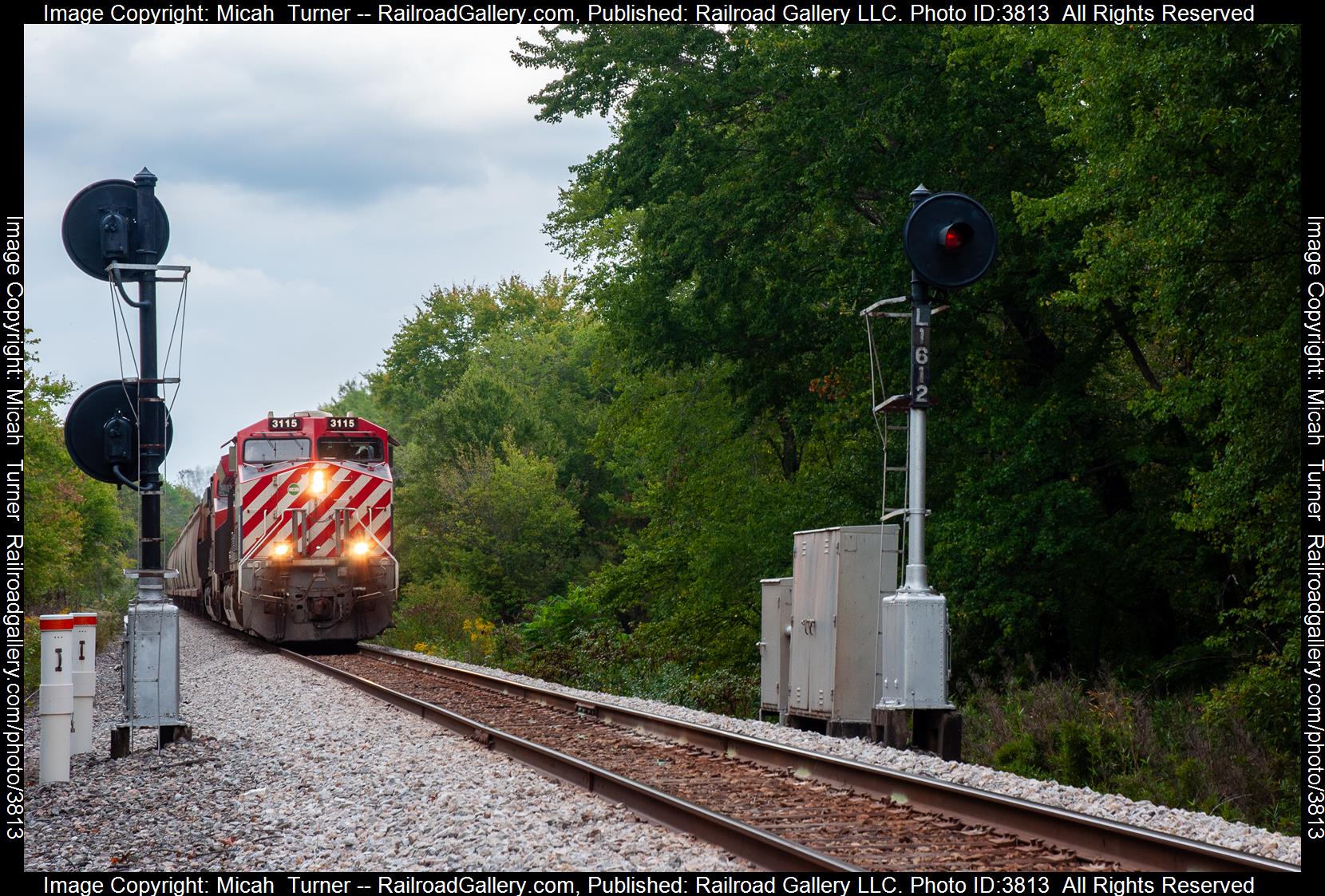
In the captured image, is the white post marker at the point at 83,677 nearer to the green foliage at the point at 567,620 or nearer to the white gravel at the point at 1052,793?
the white gravel at the point at 1052,793

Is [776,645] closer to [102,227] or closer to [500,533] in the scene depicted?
[102,227]

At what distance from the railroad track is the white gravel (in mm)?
477

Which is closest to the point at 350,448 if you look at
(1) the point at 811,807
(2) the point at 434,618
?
(2) the point at 434,618

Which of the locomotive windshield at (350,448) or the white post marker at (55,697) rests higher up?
the locomotive windshield at (350,448)

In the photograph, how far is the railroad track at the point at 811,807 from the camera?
6.38 metres

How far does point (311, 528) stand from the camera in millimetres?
23297

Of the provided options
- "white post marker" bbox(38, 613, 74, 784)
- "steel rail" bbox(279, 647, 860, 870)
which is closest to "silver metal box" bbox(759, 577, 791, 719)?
"steel rail" bbox(279, 647, 860, 870)

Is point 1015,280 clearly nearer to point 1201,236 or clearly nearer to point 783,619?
point 1201,236

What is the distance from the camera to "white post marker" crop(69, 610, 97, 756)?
32.1 feet

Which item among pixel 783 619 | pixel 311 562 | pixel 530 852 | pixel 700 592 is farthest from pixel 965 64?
pixel 530 852

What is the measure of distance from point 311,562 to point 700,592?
8.28 m

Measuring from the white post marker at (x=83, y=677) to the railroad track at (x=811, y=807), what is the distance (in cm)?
323

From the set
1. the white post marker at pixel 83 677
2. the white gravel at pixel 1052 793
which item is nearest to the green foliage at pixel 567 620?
the white gravel at pixel 1052 793

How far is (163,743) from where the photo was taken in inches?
433
